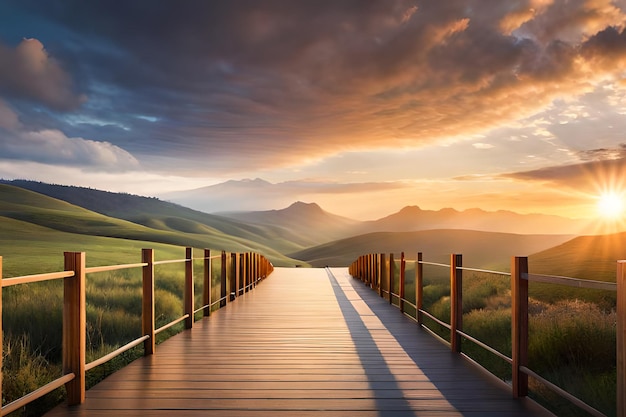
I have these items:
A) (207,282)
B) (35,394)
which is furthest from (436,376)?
(207,282)

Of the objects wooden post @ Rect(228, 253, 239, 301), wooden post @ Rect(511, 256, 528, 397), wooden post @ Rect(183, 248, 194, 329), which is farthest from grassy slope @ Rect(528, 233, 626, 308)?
wooden post @ Rect(228, 253, 239, 301)

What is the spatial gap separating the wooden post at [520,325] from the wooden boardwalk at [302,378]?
13 cm

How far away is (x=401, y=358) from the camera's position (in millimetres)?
6016

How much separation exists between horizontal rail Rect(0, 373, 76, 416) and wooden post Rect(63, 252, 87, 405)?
0.26 ft

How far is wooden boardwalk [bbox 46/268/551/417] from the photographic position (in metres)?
4.09

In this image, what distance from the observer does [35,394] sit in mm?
3658

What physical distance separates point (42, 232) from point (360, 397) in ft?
182

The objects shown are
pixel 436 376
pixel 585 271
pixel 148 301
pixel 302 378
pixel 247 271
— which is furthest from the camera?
pixel 585 271

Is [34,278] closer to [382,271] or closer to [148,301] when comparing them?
[148,301]

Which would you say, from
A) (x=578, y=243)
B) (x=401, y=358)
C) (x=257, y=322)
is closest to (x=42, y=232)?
(x=578, y=243)

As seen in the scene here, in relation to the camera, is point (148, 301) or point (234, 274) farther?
point (234, 274)

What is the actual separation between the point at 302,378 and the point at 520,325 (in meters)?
1.94

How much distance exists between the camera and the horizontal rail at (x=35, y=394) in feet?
10.9

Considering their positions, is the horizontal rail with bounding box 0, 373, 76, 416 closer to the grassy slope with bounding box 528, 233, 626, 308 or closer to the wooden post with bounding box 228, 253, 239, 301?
the grassy slope with bounding box 528, 233, 626, 308
